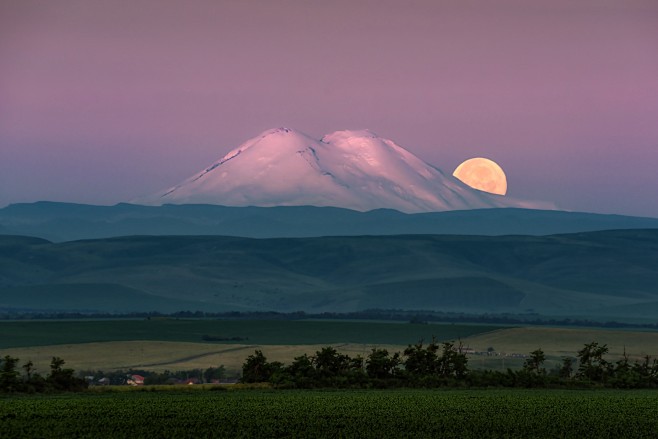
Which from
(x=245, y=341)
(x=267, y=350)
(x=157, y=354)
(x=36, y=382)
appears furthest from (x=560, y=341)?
(x=36, y=382)

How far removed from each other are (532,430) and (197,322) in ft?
451

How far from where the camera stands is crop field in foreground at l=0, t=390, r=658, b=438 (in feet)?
161

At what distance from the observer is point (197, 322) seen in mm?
185125

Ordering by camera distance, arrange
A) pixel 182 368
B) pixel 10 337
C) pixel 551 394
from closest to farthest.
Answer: pixel 551 394
pixel 182 368
pixel 10 337

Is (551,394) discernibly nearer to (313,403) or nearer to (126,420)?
(313,403)

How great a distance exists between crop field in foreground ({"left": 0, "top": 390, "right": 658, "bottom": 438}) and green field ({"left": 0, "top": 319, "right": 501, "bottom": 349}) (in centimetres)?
8751

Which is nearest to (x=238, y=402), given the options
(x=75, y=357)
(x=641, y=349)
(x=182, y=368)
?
(x=182, y=368)

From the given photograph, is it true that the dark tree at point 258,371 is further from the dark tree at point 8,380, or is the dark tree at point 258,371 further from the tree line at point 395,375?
the dark tree at point 8,380

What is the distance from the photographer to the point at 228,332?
168000 mm

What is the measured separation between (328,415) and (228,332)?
116m

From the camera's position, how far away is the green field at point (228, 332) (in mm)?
152500

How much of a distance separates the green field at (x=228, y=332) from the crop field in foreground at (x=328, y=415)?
87.5m

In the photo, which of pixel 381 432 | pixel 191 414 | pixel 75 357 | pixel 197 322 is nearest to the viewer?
pixel 381 432

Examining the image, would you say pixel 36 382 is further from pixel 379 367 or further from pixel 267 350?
pixel 267 350
